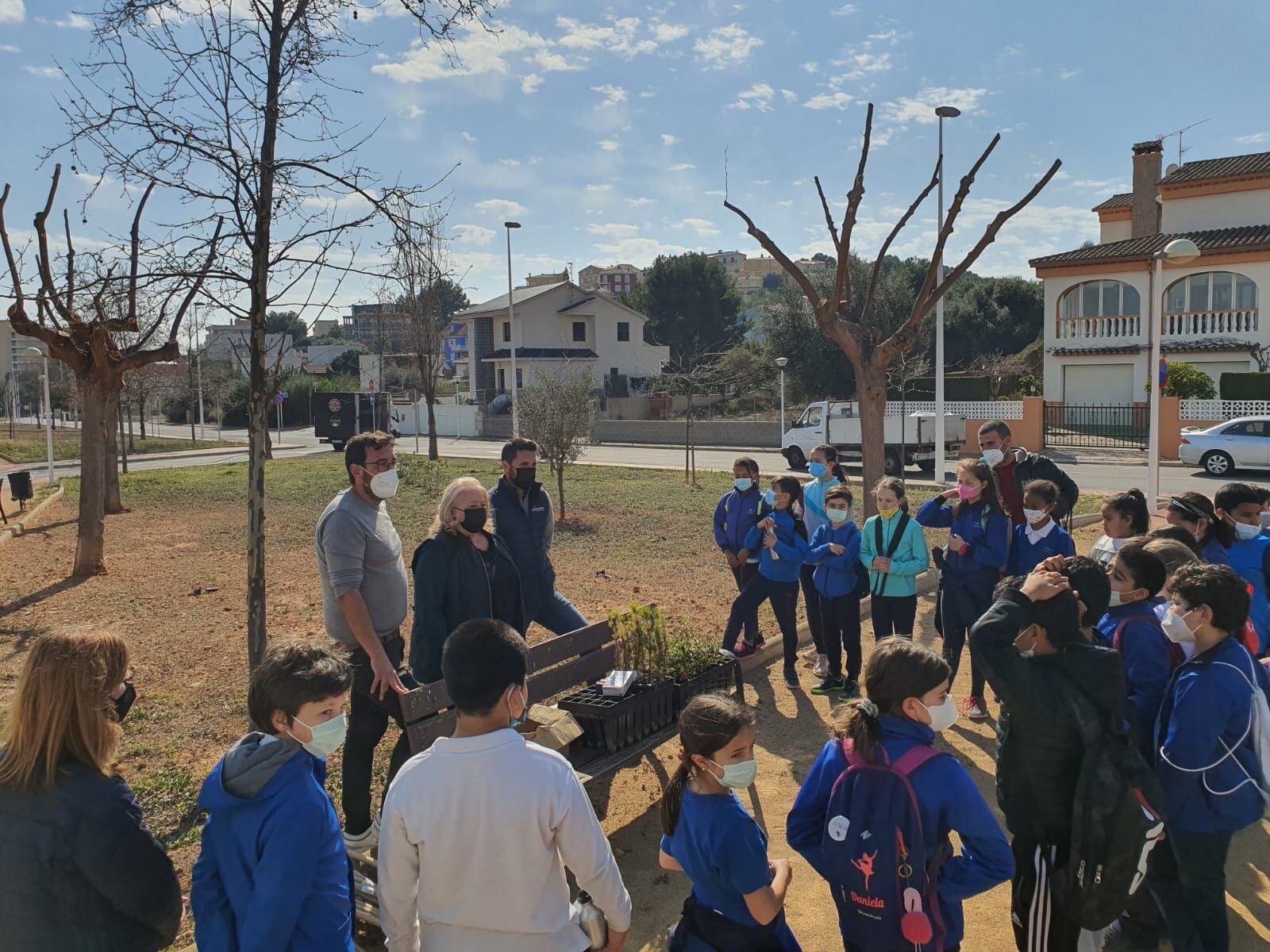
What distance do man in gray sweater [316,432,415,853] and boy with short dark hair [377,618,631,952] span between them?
5.54 ft

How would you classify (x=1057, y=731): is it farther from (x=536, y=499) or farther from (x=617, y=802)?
(x=536, y=499)

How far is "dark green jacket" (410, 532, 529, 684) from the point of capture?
4344 millimetres

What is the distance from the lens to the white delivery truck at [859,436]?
24.4 metres

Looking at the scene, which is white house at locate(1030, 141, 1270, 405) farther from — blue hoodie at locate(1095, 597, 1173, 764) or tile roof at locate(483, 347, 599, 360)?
blue hoodie at locate(1095, 597, 1173, 764)

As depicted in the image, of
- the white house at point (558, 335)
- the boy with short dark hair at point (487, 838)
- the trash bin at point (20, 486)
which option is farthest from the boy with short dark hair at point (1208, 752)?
the white house at point (558, 335)

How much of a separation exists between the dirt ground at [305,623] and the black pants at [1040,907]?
0.66 metres

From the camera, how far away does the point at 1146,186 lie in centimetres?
3950

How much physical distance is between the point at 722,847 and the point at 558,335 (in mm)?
56183

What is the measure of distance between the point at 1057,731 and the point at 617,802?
2742 mm

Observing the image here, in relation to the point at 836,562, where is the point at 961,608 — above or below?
below

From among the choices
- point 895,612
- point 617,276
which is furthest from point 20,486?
point 617,276

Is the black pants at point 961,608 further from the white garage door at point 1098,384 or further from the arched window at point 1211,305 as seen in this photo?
the arched window at point 1211,305

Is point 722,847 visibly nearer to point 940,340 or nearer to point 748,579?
point 748,579

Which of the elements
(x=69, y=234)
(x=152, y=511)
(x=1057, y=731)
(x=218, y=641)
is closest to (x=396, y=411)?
(x=152, y=511)
